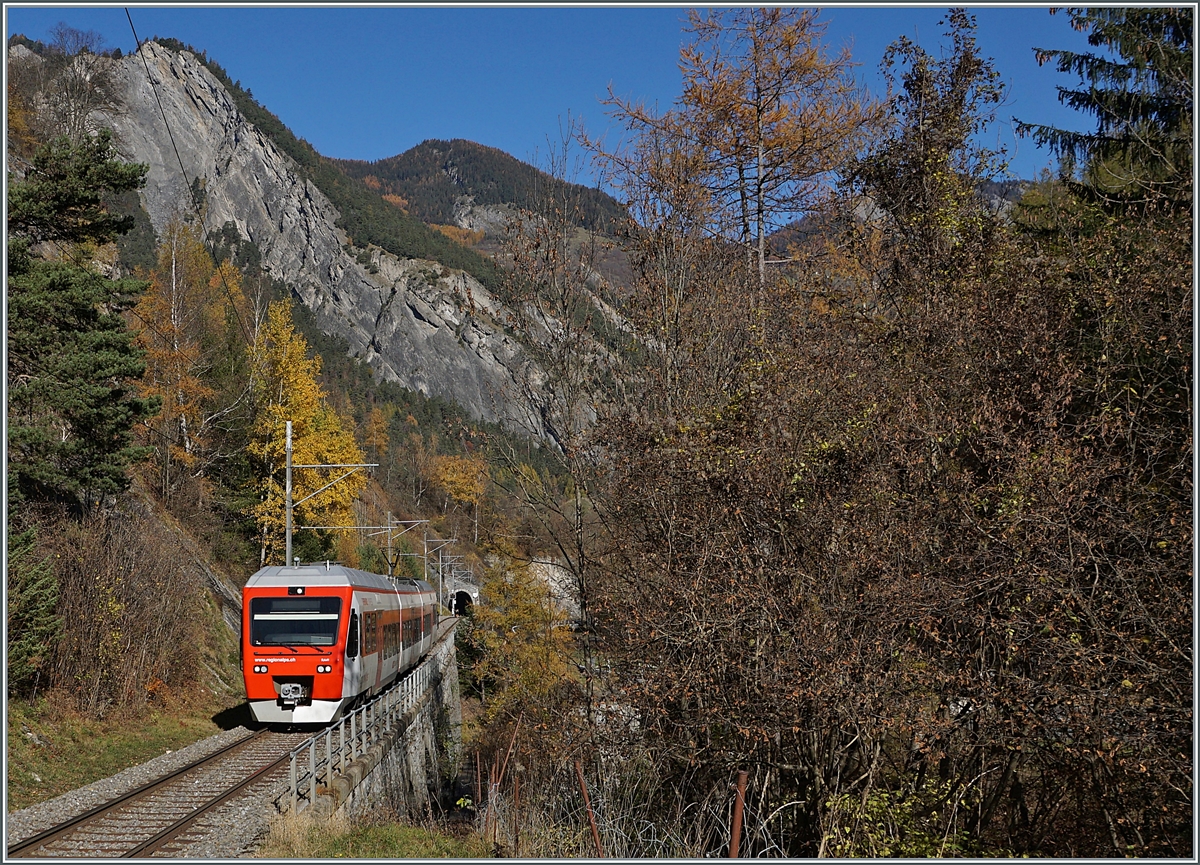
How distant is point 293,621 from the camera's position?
16.2m

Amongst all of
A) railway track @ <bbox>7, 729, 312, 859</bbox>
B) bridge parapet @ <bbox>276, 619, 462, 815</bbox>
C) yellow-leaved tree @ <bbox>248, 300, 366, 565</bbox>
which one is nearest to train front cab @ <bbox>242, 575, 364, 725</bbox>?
Result: bridge parapet @ <bbox>276, 619, 462, 815</bbox>

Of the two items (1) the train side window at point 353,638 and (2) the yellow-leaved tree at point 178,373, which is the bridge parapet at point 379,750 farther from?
(2) the yellow-leaved tree at point 178,373

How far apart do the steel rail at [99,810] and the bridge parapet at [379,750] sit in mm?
1511

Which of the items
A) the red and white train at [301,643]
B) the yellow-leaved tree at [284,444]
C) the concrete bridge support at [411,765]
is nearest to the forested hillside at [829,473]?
the concrete bridge support at [411,765]

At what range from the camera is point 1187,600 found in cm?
743

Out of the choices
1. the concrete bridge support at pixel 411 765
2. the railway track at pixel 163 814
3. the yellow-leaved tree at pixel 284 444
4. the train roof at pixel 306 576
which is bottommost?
the concrete bridge support at pixel 411 765

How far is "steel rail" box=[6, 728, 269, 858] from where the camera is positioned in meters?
8.83

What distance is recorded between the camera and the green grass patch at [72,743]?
40.0ft

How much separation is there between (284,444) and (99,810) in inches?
1014

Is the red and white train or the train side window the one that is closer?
the red and white train

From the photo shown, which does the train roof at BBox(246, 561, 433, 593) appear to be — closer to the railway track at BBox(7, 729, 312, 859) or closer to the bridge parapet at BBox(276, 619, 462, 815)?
the bridge parapet at BBox(276, 619, 462, 815)

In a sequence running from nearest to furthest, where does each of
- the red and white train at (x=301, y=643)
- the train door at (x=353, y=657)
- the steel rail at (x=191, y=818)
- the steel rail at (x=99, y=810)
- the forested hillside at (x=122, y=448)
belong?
the steel rail at (x=99, y=810), the steel rail at (x=191, y=818), the forested hillside at (x=122, y=448), the red and white train at (x=301, y=643), the train door at (x=353, y=657)

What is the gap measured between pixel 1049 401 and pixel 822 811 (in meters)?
4.95

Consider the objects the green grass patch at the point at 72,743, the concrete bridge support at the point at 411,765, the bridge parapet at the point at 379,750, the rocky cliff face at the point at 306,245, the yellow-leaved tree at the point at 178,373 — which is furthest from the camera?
the rocky cliff face at the point at 306,245
